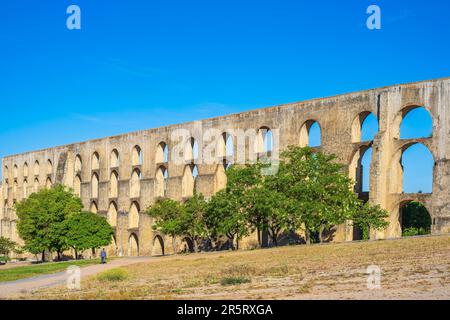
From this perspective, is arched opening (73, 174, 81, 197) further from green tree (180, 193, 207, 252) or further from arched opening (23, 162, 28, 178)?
green tree (180, 193, 207, 252)

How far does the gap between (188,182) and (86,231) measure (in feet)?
28.3

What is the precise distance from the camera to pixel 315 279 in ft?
55.3

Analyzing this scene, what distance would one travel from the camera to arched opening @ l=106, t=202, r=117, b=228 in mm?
54531

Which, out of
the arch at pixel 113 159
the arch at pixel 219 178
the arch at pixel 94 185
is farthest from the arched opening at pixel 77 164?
the arch at pixel 219 178

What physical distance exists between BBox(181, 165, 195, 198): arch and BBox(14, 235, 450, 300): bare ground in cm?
2097

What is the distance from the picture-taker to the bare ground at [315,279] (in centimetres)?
1394

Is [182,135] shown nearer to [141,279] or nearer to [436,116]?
[436,116]

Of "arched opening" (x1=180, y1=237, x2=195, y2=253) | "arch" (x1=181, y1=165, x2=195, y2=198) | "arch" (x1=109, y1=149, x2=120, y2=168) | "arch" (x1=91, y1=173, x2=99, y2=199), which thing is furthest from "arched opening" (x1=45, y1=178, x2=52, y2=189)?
"arched opening" (x1=180, y1=237, x2=195, y2=253)

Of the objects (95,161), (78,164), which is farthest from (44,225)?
(78,164)

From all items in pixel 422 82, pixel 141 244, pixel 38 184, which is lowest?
pixel 141 244

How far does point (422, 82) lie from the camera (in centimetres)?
3281

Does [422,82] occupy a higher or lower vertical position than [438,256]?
higher

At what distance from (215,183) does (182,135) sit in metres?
5.55
